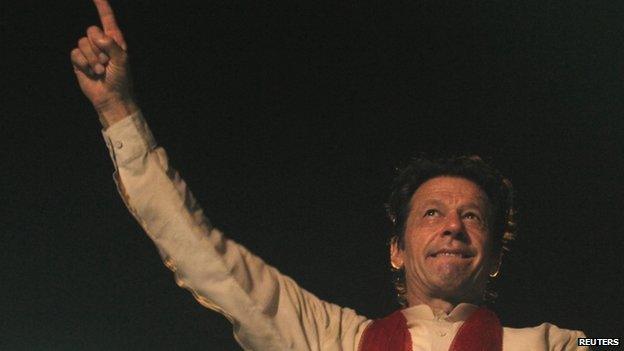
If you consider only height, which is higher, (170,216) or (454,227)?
(454,227)

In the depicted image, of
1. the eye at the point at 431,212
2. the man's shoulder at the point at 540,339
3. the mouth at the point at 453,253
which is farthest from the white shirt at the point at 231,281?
the eye at the point at 431,212

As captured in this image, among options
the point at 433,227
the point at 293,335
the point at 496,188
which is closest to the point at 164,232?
the point at 293,335

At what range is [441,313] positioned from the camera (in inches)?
104

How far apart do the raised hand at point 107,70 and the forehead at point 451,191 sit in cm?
78

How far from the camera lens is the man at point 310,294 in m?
2.43

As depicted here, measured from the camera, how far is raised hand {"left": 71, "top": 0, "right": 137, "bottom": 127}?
238 centimetres

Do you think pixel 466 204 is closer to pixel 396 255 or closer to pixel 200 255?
pixel 396 255

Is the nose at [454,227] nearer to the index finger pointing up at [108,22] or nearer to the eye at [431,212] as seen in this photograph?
the eye at [431,212]

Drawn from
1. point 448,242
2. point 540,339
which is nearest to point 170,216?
point 448,242

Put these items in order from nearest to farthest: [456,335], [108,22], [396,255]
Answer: [108,22] → [456,335] → [396,255]

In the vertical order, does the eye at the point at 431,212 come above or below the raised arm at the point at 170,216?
above

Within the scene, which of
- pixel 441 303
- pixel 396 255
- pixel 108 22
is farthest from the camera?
pixel 396 255

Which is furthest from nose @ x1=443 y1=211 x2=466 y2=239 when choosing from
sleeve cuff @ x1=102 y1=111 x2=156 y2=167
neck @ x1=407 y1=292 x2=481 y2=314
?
sleeve cuff @ x1=102 y1=111 x2=156 y2=167

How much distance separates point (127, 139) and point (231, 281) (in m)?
0.40
